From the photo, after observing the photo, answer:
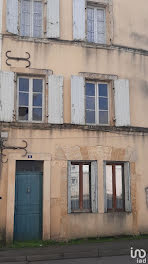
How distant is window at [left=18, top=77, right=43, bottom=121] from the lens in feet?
29.8

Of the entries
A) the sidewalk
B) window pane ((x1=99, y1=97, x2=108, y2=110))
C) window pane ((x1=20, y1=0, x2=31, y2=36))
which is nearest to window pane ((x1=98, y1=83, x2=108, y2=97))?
window pane ((x1=99, y1=97, x2=108, y2=110))

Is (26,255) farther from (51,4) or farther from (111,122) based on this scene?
(51,4)

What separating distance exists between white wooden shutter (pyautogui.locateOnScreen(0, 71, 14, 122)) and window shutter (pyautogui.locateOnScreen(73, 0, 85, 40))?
8.04 feet

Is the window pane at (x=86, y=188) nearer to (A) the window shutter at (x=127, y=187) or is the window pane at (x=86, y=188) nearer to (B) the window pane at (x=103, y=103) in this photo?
(A) the window shutter at (x=127, y=187)

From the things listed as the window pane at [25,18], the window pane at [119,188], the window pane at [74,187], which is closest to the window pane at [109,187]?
the window pane at [119,188]

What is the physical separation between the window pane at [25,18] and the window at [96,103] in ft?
8.11

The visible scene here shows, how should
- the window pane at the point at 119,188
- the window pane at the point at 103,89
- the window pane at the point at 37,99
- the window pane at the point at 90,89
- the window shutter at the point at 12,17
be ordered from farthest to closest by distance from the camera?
the window pane at the point at 103,89 → the window pane at the point at 90,89 → the window pane at the point at 119,188 → the window pane at the point at 37,99 → the window shutter at the point at 12,17

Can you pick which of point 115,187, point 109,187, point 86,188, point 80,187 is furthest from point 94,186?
point 115,187

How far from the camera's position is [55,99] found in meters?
9.15

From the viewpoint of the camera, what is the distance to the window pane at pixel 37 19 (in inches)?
377

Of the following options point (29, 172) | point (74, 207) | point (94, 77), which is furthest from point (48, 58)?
point (74, 207)

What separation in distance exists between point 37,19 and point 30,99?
2.59 metres

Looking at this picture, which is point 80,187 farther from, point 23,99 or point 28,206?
point 23,99

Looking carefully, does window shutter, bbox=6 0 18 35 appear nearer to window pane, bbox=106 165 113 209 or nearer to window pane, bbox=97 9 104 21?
window pane, bbox=97 9 104 21
